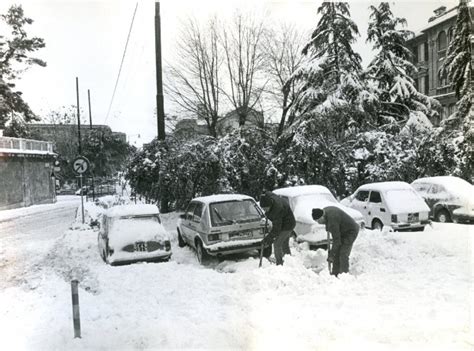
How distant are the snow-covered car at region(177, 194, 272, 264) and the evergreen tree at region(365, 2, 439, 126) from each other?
18384mm

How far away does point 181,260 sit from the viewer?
36.0 feet

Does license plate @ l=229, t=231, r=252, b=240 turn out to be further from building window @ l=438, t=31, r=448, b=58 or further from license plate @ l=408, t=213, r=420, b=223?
building window @ l=438, t=31, r=448, b=58

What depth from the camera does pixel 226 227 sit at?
32.4ft

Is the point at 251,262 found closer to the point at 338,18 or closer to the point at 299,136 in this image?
the point at 299,136

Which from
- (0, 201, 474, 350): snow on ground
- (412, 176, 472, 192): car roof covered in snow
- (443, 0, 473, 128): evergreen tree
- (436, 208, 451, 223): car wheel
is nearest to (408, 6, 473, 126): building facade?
(443, 0, 473, 128): evergreen tree

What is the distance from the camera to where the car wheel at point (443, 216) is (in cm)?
1468

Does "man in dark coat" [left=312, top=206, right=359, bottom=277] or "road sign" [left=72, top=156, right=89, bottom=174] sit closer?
"man in dark coat" [left=312, top=206, right=359, bottom=277]

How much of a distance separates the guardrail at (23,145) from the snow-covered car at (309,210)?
23.4 m

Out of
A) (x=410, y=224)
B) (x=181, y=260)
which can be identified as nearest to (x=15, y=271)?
(x=181, y=260)

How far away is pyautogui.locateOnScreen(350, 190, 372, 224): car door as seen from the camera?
13.9m

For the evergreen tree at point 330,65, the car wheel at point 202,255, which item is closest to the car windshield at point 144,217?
the car wheel at point 202,255

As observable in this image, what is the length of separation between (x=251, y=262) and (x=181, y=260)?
2.29 m

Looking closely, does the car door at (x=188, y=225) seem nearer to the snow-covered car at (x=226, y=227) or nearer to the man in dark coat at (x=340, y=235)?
the snow-covered car at (x=226, y=227)

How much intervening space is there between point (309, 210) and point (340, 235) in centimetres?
352
